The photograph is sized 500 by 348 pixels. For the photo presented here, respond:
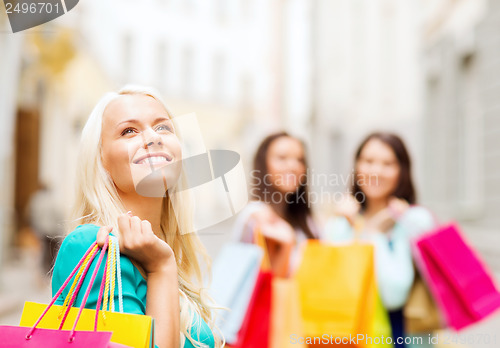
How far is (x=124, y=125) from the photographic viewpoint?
1265 mm

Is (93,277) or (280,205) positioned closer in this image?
(93,277)

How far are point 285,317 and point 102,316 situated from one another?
1766 mm

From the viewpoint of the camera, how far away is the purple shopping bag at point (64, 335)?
3.35ft

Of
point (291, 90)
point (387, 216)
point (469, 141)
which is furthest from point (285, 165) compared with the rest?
point (291, 90)

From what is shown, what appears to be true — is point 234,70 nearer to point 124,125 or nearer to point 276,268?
point 276,268

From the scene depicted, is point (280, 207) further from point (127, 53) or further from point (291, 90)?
point (291, 90)

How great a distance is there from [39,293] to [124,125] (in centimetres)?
778

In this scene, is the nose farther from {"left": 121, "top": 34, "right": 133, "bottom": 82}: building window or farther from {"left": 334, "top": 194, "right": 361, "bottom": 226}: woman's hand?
{"left": 121, "top": 34, "right": 133, "bottom": 82}: building window

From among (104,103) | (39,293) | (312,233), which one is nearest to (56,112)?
(39,293)

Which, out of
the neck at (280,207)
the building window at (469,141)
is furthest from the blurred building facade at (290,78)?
the neck at (280,207)

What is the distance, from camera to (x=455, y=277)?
2.74 m

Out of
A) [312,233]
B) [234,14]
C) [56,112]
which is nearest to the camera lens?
[312,233]

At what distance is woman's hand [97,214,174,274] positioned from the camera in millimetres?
1138

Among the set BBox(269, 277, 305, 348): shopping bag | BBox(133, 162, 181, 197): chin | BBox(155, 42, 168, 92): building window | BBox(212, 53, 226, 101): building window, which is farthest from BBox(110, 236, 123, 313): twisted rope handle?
BBox(212, 53, 226, 101): building window
